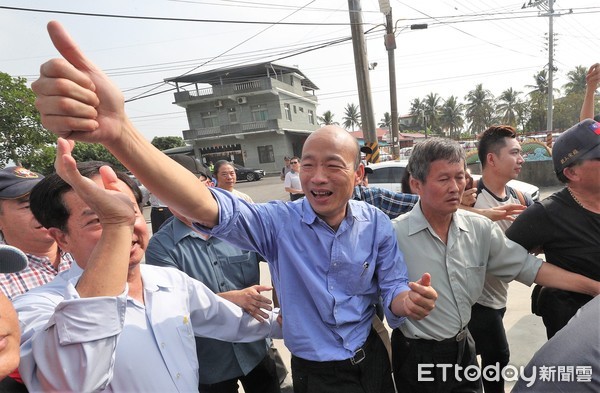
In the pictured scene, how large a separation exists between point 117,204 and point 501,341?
2168 millimetres

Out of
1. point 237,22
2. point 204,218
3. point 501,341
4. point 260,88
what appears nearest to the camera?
point 204,218

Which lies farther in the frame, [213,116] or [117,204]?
[213,116]

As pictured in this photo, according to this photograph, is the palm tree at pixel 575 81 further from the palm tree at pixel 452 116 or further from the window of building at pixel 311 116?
the window of building at pixel 311 116

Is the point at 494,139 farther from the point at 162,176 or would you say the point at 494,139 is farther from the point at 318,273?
the point at 162,176

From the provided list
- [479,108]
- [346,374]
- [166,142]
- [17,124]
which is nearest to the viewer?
[346,374]

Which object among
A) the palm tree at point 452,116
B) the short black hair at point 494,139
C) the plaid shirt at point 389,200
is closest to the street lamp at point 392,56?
the short black hair at point 494,139

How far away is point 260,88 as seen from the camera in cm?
2636

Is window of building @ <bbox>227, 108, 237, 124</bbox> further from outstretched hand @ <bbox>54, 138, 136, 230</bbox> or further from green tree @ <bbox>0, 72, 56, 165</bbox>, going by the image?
outstretched hand @ <bbox>54, 138, 136, 230</bbox>

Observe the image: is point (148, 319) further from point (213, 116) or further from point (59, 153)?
point (213, 116)

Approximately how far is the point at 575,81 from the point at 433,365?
49611mm

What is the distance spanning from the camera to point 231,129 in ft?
87.8

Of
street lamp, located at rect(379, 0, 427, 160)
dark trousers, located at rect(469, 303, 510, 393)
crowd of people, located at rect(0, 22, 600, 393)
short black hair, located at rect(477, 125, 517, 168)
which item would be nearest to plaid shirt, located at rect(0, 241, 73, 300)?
crowd of people, located at rect(0, 22, 600, 393)

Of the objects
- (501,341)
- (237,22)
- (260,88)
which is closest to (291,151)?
(260,88)

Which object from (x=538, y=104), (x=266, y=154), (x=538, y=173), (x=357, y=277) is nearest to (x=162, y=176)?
(x=357, y=277)
